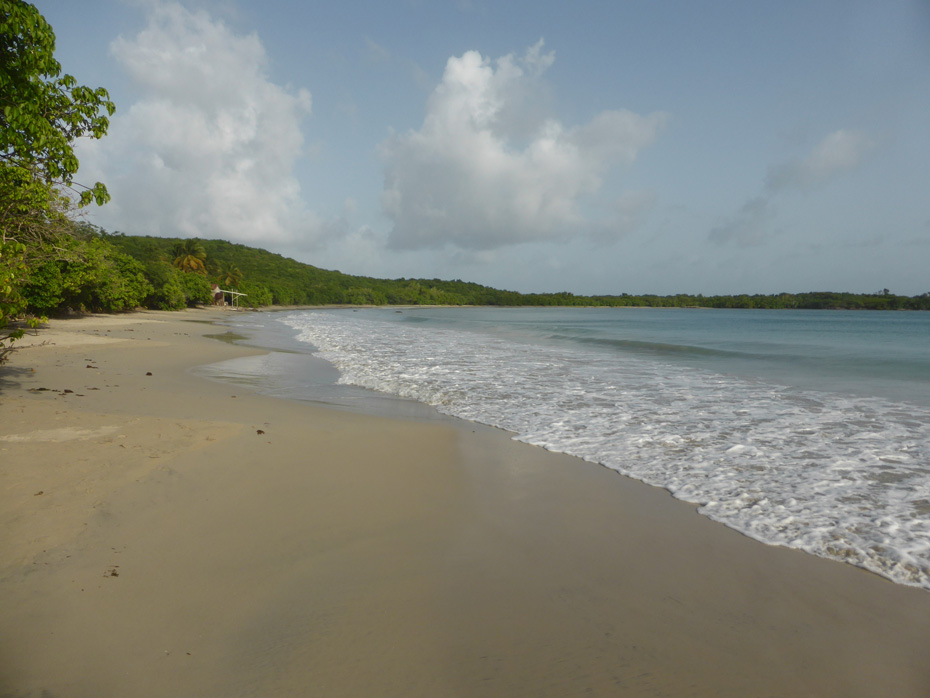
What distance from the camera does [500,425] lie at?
7.88 metres

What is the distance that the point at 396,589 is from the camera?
3.18 m

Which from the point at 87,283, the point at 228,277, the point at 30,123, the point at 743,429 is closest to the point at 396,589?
the point at 30,123

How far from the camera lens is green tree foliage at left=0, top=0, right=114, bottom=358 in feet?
14.3

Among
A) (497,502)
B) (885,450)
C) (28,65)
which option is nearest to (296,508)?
(497,502)

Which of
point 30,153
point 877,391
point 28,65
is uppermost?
point 28,65

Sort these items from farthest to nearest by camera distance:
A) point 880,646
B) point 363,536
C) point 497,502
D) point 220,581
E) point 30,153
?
point 30,153 < point 497,502 < point 363,536 < point 220,581 < point 880,646

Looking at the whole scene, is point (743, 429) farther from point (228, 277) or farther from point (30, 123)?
point (228, 277)

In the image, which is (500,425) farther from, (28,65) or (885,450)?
(28,65)

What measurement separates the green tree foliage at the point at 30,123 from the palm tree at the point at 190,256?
238ft

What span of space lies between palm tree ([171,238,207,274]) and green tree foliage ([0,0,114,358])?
7262cm

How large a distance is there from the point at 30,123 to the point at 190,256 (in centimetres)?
7851

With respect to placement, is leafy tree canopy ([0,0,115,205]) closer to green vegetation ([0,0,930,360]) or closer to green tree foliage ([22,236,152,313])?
green vegetation ([0,0,930,360])

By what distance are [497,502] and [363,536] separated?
1362 millimetres

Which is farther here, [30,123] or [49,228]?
[49,228]
